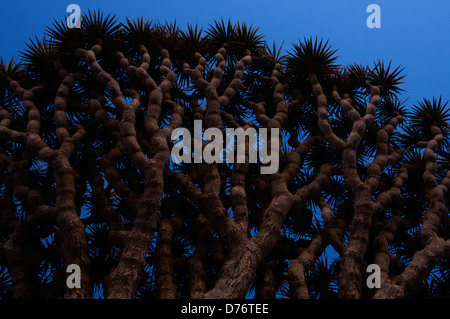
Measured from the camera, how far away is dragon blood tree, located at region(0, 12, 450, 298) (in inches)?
172

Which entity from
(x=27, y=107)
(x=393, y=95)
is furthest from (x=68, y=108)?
(x=393, y=95)

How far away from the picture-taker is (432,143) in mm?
6160

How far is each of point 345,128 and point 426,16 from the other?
2483 inches

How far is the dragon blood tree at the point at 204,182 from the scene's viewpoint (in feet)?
14.3

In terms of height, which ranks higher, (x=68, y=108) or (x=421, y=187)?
(x=68, y=108)

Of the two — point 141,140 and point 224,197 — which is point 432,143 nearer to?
point 224,197

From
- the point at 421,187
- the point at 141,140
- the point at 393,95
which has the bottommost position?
the point at 421,187

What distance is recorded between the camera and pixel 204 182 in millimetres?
4848

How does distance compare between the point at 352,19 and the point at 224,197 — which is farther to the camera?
the point at 352,19

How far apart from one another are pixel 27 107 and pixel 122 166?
155cm
